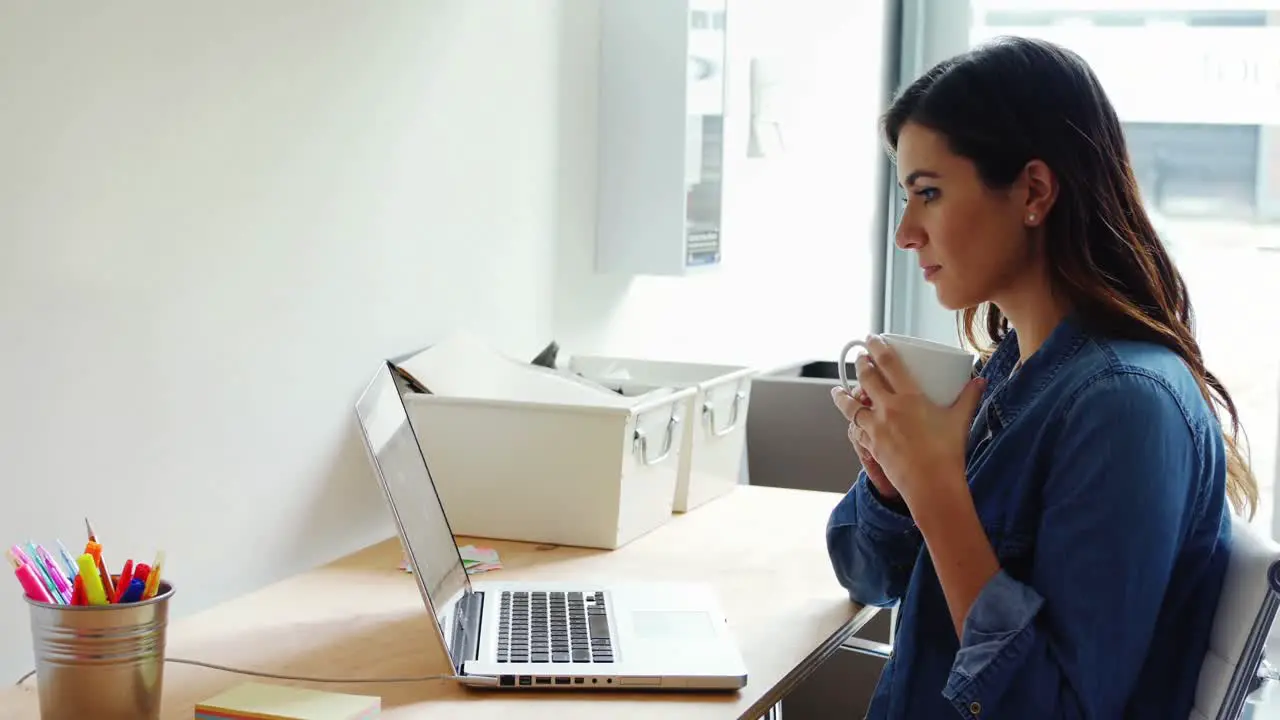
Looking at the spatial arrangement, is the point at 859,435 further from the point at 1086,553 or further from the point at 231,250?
the point at 231,250

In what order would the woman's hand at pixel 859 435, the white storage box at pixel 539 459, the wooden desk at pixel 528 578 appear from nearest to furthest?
the wooden desk at pixel 528 578 < the woman's hand at pixel 859 435 < the white storage box at pixel 539 459

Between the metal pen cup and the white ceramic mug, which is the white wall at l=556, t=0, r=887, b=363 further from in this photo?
the metal pen cup

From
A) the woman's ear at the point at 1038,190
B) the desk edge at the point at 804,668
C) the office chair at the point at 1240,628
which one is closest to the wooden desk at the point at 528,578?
the desk edge at the point at 804,668

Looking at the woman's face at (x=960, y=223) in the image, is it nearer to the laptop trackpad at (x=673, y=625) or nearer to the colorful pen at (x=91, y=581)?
the laptop trackpad at (x=673, y=625)

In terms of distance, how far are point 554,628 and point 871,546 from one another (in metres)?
0.36

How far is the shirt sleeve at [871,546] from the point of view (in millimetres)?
1494

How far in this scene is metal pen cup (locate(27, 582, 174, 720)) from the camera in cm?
109

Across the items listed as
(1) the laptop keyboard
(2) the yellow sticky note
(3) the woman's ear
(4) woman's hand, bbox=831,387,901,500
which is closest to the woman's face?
(3) the woman's ear

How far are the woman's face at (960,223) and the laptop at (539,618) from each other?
428 mm

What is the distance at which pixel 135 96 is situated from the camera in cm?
142

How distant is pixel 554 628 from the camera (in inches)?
56.7

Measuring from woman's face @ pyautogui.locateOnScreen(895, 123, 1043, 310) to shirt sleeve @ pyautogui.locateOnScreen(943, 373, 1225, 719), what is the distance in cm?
18

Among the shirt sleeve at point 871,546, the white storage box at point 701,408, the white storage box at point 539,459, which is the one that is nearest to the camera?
the shirt sleeve at point 871,546

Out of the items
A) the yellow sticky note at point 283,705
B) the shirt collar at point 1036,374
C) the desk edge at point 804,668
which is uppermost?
the shirt collar at point 1036,374
